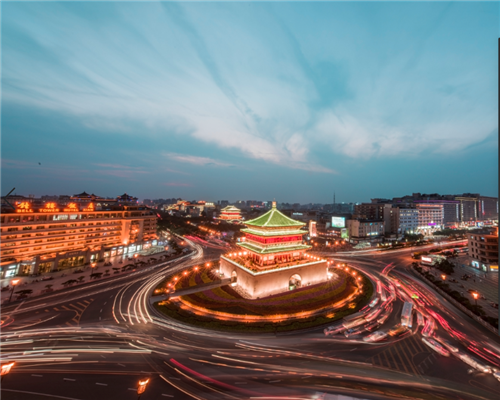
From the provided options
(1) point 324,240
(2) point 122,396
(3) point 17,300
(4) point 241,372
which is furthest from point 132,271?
(1) point 324,240

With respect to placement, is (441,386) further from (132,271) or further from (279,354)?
(132,271)

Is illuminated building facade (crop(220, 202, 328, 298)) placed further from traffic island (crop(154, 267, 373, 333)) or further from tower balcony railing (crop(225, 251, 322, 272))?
traffic island (crop(154, 267, 373, 333))

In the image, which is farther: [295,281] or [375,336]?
[295,281]

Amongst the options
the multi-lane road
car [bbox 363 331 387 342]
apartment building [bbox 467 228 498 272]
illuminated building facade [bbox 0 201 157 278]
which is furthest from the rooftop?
apartment building [bbox 467 228 498 272]

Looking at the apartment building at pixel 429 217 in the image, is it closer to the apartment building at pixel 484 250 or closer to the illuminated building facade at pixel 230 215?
the apartment building at pixel 484 250

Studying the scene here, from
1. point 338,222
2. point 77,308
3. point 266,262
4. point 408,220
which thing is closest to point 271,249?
point 266,262

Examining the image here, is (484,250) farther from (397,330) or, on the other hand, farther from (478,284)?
(397,330)

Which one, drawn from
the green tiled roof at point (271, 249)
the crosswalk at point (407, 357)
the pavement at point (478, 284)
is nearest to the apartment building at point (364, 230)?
the pavement at point (478, 284)
